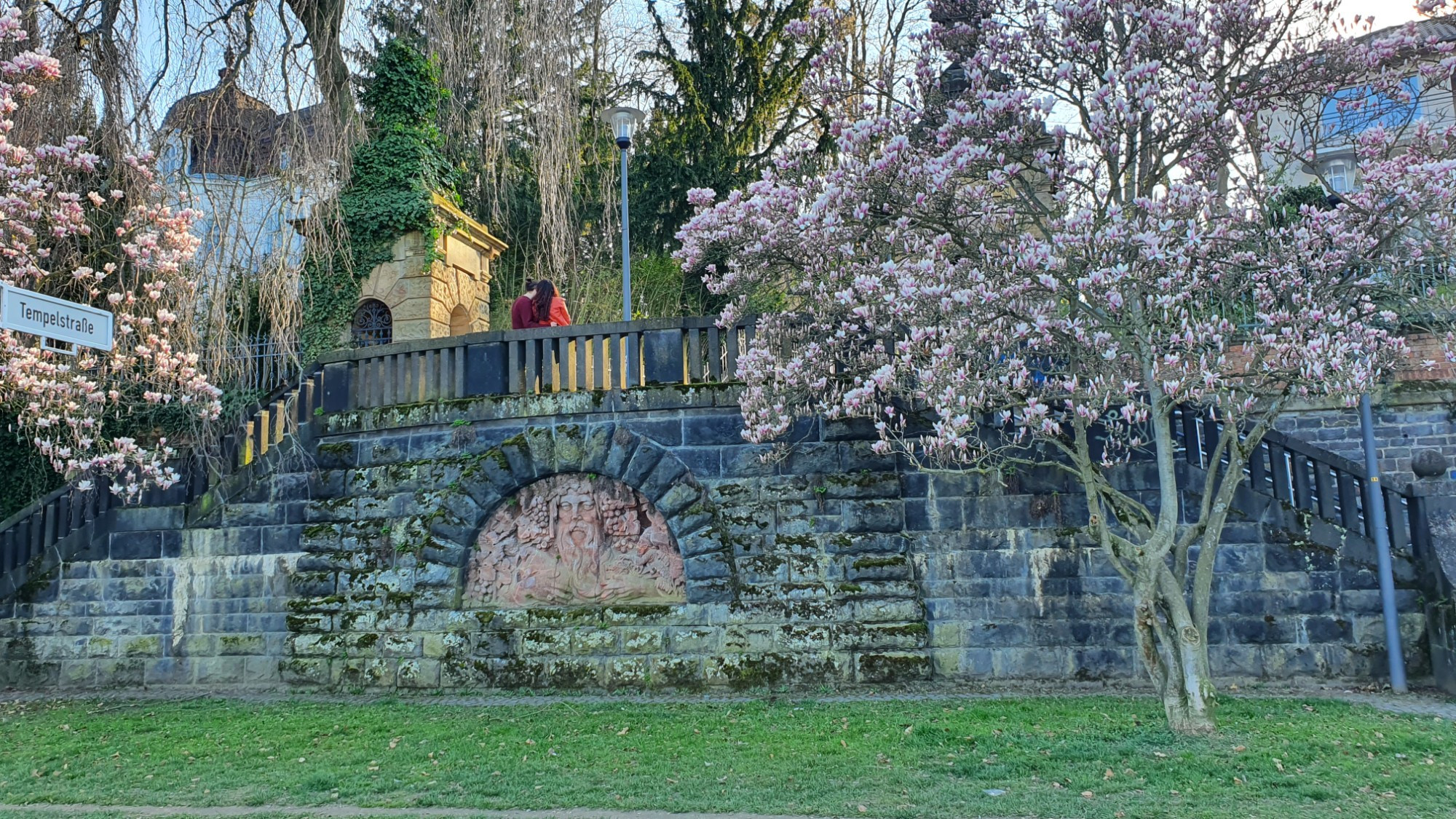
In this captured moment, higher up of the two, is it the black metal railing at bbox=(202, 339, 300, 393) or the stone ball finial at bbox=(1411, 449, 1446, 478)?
the black metal railing at bbox=(202, 339, 300, 393)

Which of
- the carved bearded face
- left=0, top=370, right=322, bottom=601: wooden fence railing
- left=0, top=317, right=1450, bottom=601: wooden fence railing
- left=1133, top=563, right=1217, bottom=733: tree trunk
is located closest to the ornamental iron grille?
left=0, top=317, right=1450, bottom=601: wooden fence railing

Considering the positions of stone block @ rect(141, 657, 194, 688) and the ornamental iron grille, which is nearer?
stone block @ rect(141, 657, 194, 688)

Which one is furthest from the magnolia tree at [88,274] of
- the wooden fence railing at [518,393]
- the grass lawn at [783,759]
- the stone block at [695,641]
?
the stone block at [695,641]

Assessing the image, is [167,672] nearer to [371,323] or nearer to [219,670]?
[219,670]

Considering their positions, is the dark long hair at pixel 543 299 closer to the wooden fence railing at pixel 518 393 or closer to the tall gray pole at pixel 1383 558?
the wooden fence railing at pixel 518 393

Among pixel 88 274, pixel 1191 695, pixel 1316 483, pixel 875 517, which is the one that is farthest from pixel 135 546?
pixel 1316 483

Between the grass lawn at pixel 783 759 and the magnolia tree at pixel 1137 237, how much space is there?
0.99 m

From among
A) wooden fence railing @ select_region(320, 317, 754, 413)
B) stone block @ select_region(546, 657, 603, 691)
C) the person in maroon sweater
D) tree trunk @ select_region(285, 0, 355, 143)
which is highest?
tree trunk @ select_region(285, 0, 355, 143)

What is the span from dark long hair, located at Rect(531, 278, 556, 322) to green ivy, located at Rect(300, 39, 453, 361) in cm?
459

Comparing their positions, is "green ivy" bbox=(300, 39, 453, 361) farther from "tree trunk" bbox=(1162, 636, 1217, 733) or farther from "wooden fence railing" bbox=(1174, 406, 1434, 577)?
"tree trunk" bbox=(1162, 636, 1217, 733)

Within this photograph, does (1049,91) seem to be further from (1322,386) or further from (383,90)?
(383,90)

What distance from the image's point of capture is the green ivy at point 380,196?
1656 centimetres

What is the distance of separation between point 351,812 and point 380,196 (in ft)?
39.1

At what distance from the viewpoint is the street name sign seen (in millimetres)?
6207
